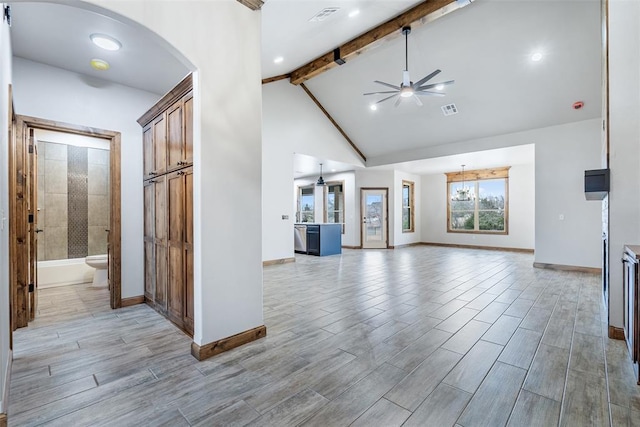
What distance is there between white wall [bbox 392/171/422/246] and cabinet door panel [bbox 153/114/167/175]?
751 centimetres

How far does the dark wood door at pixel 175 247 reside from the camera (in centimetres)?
272

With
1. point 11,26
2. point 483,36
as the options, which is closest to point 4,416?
point 11,26

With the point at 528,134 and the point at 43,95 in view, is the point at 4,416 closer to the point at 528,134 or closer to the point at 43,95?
the point at 43,95

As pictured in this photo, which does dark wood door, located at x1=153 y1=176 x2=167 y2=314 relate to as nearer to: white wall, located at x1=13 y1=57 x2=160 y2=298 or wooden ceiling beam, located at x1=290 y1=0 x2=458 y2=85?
white wall, located at x1=13 y1=57 x2=160 y2=298

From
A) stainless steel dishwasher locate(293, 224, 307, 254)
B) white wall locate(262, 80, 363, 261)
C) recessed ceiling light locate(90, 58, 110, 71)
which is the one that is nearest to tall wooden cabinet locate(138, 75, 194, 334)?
recessed ceiling light locate(90, 58, 110, 71)

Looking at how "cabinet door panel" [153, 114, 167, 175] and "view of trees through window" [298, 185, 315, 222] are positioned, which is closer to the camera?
"cabinet door panel" [153, 114, 167, 175]

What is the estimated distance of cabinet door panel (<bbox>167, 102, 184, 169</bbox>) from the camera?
108 inches

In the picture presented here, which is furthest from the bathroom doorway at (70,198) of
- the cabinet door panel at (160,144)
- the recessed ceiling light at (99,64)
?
the cabinet door panel at (160,144)

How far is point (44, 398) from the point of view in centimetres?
175

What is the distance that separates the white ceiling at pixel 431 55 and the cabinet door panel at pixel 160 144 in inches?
24.8

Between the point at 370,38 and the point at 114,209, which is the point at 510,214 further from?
the point at 114,209

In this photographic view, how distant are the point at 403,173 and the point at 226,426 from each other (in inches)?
372

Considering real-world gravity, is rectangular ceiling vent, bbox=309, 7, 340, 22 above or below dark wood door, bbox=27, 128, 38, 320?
above

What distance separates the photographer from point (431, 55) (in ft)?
17.5
